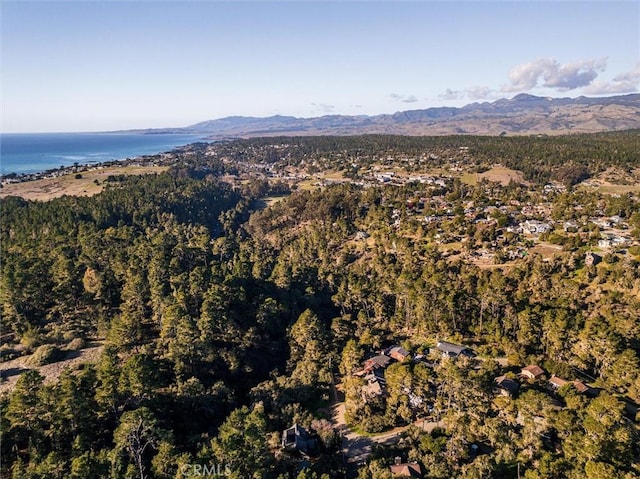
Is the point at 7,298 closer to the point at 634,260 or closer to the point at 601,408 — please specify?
the point at 601,408

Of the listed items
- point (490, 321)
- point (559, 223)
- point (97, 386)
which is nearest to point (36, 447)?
point (97, 386)

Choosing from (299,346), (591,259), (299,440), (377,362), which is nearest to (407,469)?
(299,440)

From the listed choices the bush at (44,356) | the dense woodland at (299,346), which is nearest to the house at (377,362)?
the dense woodland at (299,346)

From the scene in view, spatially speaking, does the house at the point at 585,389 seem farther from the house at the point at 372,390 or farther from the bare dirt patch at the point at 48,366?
the bare dirt patch at the point at 48,366

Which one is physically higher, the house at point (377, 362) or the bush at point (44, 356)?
the bush at point (44, 356)

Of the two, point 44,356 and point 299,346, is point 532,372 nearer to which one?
point 299,346

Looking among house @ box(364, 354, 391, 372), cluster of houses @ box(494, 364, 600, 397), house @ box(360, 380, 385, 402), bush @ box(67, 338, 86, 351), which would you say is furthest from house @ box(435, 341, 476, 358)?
bush @ box(67, 338, 86, 351)

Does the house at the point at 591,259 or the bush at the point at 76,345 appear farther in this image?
the house at the point at 591,259
